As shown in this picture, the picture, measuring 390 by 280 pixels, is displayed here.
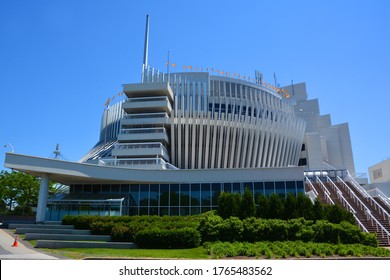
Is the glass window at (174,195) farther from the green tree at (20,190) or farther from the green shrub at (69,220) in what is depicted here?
the green tree at (20,190)

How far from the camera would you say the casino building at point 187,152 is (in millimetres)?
34000

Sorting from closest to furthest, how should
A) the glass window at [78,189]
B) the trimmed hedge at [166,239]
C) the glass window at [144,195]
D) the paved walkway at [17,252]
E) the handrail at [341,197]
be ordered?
the paved walkway at [17,252], the trimmed hedge at [166,239], the handrail at [341,197], the glass window at [144,195], the glass window at [78,189]

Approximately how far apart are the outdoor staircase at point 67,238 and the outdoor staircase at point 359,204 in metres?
18.6

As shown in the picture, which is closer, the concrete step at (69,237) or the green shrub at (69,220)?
the concrete step at (69,237)

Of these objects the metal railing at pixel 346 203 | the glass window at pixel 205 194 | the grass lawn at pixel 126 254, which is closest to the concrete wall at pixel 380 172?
the metal railing at pixel 346 203

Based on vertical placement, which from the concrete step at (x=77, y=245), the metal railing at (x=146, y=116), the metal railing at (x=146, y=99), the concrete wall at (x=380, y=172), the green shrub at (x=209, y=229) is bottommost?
the concrete step at (x=77, y=245)

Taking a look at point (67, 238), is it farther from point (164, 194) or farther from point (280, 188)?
point (280, 188)

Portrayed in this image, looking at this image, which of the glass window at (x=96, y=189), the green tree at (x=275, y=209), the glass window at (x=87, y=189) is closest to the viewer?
the green tree at (x=275, y=209)

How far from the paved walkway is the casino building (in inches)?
481

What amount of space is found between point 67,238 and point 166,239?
7.33 meters

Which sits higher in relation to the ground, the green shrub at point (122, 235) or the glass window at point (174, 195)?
the glass window at point (174, 195)

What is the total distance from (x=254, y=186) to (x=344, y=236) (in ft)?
44.1

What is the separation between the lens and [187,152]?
5056cm

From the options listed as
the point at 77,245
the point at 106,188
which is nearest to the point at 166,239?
the point at 77,245
